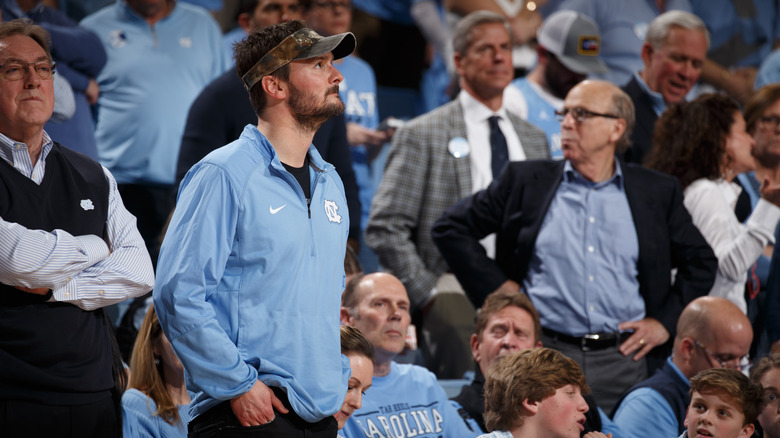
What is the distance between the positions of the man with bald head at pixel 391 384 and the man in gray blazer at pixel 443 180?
0.70 meters

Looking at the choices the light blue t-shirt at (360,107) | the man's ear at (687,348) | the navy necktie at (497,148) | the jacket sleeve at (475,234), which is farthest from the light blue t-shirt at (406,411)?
the light blue t-shirt at (360,107)

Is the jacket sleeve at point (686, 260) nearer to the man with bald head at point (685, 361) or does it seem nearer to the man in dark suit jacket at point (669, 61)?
the man with bald head at point (685, 361)

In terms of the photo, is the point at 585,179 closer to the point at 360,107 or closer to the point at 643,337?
the point at 643,337

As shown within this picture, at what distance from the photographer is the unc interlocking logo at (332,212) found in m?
2.65

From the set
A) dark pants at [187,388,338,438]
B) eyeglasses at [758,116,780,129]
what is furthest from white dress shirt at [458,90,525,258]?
dark pants at [187,388,338,438]

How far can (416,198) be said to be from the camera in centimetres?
493

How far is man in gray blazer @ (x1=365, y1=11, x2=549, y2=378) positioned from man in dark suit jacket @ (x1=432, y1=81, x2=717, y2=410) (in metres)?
0.35

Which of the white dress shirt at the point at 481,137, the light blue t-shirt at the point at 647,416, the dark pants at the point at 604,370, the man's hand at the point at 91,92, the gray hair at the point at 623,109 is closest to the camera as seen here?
the light blue t-shirt at the point at 647,416

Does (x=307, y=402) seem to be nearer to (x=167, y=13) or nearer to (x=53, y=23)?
(x=53, y=23)

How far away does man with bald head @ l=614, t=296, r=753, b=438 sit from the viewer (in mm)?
3947

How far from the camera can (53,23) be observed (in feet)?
15.3

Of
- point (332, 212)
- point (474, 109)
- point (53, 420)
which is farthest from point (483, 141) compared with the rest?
point (53, 420)

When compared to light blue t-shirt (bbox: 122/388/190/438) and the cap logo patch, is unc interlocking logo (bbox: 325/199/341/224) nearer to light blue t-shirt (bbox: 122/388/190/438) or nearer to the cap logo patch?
light blue t-shirt (bbox: 122/388/190/438)

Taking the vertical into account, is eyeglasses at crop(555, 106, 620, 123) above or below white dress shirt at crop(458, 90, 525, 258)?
above
